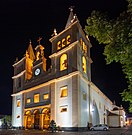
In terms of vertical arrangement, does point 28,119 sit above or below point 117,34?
below

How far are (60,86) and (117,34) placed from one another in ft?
111

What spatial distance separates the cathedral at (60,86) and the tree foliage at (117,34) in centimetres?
Answer: 2880

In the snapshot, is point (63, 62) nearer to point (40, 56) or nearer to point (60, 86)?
point (60, 86)

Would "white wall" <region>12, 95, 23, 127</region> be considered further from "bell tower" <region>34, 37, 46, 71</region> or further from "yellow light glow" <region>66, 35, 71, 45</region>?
"yellow light glow" <region>66, 35, 71, 45</region>

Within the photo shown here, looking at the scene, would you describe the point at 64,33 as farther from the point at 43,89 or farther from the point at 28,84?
the point at 28,84

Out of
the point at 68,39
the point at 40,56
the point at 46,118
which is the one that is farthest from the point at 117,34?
the point at 40,56

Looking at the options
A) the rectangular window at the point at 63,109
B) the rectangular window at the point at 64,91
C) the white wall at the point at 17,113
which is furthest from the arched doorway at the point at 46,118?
the white wall at the point at 17,113

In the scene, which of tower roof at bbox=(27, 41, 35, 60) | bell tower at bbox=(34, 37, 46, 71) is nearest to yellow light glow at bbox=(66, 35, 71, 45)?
bell tower at bbox=(34, 37, 46, 71)

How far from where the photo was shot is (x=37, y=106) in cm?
4881

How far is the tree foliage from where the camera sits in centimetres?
1058

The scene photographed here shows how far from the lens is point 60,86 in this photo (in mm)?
44156

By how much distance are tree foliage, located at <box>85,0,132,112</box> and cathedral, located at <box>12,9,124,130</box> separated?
28.8m

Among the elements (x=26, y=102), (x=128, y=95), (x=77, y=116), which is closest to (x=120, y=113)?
(x=26, y=102)

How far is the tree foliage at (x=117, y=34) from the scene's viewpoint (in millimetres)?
10578
